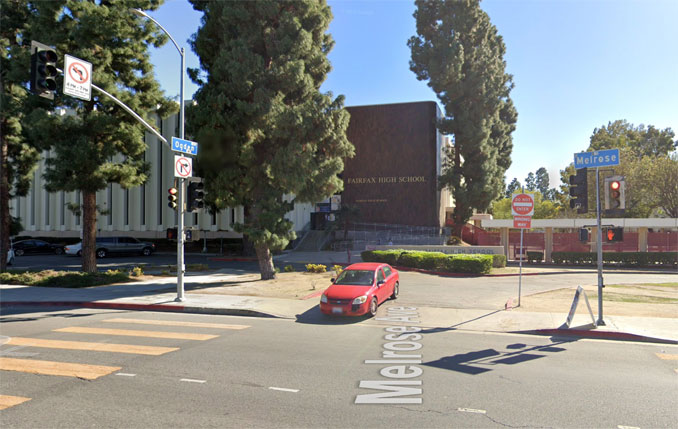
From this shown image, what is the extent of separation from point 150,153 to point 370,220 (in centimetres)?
2344

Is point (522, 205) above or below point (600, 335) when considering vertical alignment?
above

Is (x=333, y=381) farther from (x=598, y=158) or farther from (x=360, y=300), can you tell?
(x=598, y=158)

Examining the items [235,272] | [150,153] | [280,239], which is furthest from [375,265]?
[150,153]

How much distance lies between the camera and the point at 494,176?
36812 millimetres

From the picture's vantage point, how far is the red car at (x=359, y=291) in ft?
39.4

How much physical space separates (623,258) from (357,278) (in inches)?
913

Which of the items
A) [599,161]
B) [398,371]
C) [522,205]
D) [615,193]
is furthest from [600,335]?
[398,371]

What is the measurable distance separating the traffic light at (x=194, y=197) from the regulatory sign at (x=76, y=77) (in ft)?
15.3

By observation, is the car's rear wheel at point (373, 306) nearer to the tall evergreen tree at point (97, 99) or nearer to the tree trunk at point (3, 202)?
the tall evergreen tree at point (97, 99)

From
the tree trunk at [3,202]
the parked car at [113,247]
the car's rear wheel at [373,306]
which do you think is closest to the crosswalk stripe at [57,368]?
the car's rear wheel at [373,306]

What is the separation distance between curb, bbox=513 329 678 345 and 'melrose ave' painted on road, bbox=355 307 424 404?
3140 millimetres

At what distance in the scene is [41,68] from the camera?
852 centimetres

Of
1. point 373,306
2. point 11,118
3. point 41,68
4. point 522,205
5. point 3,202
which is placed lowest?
point 373,306

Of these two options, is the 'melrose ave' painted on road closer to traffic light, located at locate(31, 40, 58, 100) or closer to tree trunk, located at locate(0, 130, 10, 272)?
traffic light, located at locate(31, 40, 58, 100)
